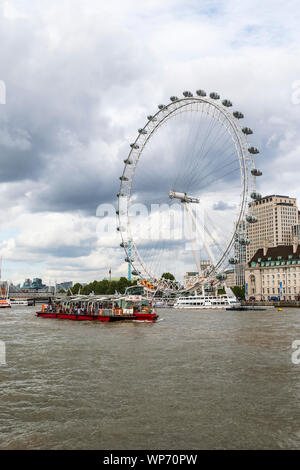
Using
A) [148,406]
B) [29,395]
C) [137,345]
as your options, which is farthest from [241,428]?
[137,345]

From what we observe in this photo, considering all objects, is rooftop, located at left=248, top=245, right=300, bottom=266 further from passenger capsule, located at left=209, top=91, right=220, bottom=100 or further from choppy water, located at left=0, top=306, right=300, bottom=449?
choppy water, located at left=0, top=306, right=300, bottom=449

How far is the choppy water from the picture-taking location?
470 inches

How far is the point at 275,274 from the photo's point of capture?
13800cm

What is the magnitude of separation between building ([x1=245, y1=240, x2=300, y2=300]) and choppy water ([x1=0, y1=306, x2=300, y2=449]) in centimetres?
11004

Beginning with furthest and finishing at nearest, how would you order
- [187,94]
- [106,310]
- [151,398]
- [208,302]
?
[208,302], [187,94], [106,310], [151,398]

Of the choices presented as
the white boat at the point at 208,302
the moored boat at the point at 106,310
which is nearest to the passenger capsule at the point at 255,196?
the moored boat at the point at 106,310

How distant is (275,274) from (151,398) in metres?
129

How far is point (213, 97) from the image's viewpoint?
62.3 m

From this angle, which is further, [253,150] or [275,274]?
[275,274]

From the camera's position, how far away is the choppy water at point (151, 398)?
1193 centimetres

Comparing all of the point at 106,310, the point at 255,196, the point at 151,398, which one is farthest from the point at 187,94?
the point at 151,398

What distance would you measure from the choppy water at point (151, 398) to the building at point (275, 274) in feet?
361
